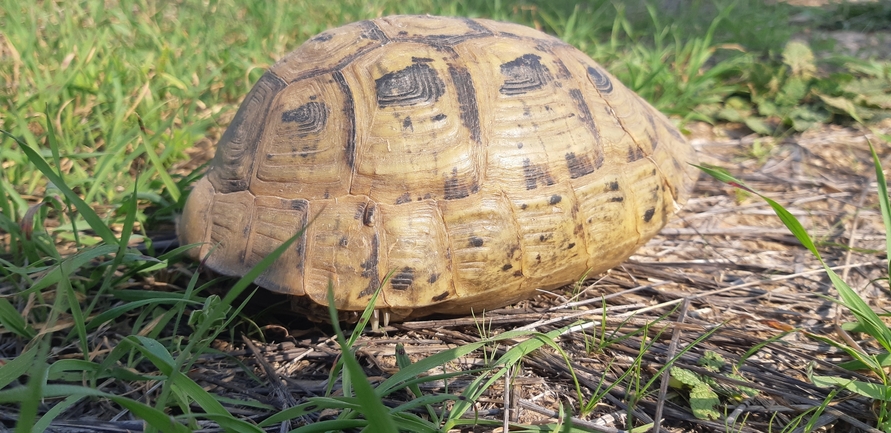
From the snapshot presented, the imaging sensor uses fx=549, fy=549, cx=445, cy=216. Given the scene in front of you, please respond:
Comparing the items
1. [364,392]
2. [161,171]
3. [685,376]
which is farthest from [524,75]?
[161,171]

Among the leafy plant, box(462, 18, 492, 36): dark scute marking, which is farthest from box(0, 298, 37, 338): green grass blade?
the leafy plant

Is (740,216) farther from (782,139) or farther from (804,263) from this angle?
(782,139)

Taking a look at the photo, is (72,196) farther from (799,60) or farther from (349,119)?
(799,60)

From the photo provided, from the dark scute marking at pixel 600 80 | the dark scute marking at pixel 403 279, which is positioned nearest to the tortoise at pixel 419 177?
the dark scute marking at pixel 403 279

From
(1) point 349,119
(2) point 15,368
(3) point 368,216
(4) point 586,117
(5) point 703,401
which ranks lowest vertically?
(5) point 703,401

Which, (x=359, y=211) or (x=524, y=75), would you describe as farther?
(x=524, y=75)

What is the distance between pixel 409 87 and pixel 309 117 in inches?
15.8

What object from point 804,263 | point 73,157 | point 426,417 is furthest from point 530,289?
point 73,157

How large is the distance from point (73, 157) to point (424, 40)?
6.05 feet

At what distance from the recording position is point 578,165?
2186mm

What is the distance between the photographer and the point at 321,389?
188 cm

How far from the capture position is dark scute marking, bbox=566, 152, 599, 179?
2.17m

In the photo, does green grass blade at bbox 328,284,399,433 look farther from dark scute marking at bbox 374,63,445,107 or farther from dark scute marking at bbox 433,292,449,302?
dark scute marking at bbox 374,63,445,107

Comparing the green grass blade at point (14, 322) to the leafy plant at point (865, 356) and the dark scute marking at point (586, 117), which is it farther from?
the leafy plant at point (865, 356)
